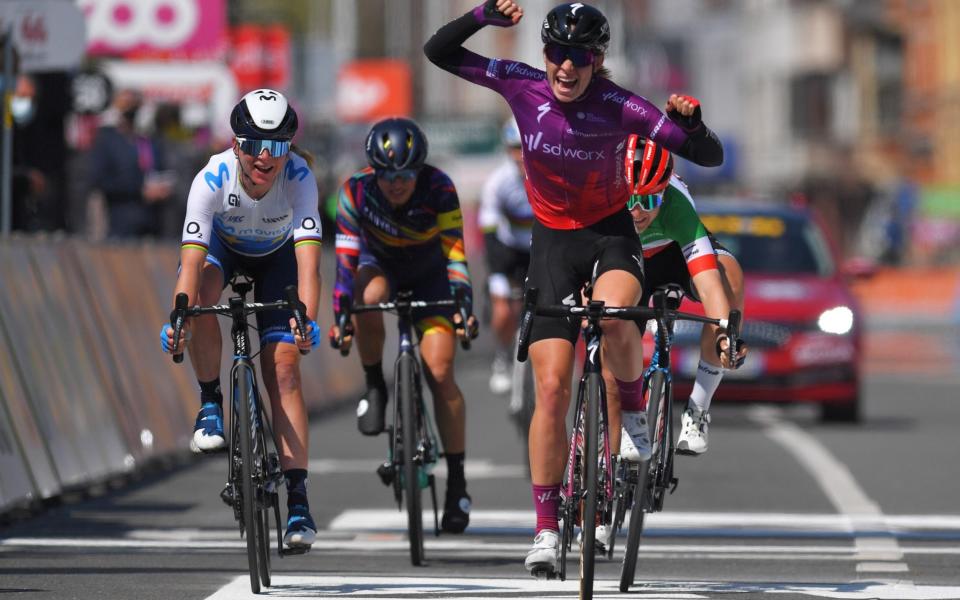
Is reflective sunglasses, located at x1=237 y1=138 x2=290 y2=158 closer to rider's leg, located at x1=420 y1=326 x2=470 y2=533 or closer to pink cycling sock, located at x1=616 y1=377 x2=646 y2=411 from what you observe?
pink cycling sock, located at x1=616 y1=377 x2=646 y2=411

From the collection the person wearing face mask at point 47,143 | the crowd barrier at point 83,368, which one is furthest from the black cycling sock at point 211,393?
the person wearing face mask at point 47,143

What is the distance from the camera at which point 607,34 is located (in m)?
8.83

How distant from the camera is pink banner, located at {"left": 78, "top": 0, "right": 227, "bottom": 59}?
23203mm

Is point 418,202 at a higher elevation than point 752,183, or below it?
higher

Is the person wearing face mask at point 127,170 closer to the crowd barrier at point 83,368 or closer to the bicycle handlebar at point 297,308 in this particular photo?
the crowd barrier at point 83,368

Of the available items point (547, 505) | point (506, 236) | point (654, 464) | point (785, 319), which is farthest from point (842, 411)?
point (547, 505)

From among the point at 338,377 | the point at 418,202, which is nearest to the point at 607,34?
the point at 418,202

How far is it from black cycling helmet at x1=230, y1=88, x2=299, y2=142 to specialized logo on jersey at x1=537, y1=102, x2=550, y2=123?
3.13 feet

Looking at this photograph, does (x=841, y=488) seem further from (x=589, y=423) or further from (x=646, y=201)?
(x=589, y=423)

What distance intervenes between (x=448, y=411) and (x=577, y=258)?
2.21 meters

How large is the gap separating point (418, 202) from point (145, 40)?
13.2m

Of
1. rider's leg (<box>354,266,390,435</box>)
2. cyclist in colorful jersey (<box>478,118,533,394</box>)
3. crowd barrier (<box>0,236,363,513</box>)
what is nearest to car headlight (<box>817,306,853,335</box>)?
rider's leg (<box>354,266,390,435</box>)

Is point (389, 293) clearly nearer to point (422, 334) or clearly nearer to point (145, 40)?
point (422, 334)

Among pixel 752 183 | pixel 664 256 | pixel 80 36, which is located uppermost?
pixel 80 36
